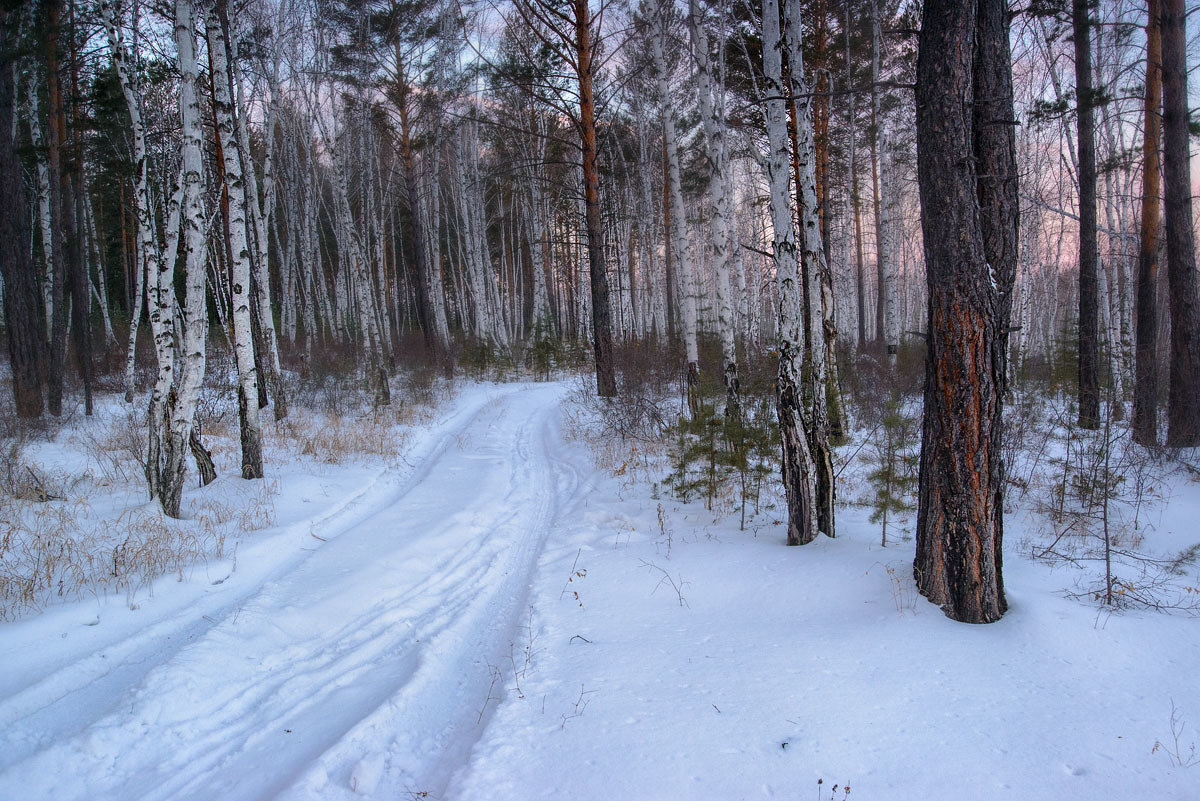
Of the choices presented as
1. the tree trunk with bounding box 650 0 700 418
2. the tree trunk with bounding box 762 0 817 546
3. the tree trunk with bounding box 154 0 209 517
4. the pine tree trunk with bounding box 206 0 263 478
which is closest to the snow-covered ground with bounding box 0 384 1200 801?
the tree trunk with bounding box 762 0 817 546

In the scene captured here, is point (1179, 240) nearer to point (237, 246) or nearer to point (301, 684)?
point (301, 684)

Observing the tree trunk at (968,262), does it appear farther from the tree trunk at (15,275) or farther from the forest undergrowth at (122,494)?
the tree trunk at (15,275)

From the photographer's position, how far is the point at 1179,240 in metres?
8.59

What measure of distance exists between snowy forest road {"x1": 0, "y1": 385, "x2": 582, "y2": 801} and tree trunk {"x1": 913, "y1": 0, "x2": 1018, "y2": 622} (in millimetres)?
2889

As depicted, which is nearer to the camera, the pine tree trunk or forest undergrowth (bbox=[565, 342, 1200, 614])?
forest undergrowth (bbox=[565, 342, 1200, 614])

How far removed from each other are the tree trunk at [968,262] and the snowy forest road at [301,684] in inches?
114

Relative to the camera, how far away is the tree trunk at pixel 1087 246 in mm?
9969

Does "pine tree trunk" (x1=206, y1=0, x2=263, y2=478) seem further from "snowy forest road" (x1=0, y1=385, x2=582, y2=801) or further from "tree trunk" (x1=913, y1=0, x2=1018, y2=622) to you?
"tree trunk" (x1=913, y1=0, x2=1018, y2=622)

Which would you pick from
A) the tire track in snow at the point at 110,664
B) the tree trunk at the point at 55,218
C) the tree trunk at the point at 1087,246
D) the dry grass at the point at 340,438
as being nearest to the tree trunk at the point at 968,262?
the tire track in snow at the point at 110,664

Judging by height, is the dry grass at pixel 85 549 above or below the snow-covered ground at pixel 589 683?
above

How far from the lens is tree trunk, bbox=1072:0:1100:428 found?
32.7ft

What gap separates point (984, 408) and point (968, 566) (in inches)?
37.3

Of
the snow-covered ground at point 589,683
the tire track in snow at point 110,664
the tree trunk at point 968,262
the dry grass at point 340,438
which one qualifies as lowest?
the snow-covered ground at point 589,683

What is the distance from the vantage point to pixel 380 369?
45.3 feet
